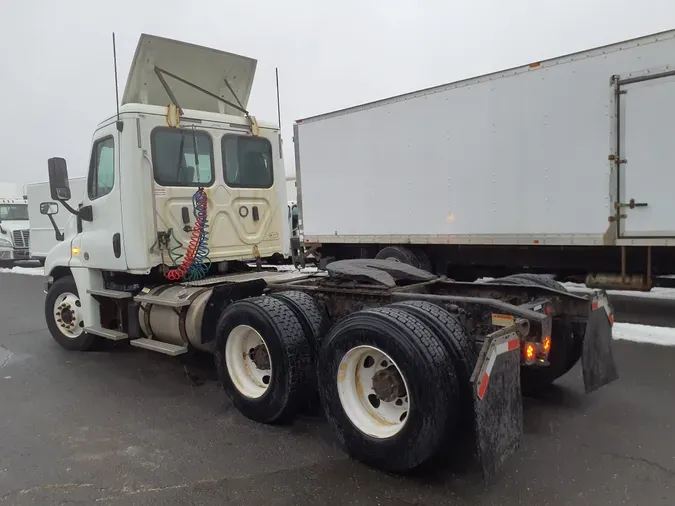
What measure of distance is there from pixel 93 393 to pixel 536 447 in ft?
13.6

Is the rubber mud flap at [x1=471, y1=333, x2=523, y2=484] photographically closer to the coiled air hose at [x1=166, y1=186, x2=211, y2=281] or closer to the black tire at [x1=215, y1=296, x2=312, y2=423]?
the black tire at [x1=215, y1=296, x2=312, y2=423]

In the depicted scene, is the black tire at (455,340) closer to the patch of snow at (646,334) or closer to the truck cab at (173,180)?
the truck cab at (173,180)

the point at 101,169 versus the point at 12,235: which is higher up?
the point at 101,169

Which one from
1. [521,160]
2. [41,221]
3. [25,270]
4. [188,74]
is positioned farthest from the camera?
[25,270]

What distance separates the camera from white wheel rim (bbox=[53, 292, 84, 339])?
22.1 ft

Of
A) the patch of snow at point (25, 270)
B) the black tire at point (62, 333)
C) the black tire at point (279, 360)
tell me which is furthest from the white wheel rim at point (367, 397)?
the patch of snow at point (25, 270)

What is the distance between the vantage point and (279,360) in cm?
421

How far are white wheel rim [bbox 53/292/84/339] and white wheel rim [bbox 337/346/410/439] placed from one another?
435 centimetres

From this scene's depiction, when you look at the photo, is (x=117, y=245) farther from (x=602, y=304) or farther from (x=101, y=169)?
(x=602, y=304)

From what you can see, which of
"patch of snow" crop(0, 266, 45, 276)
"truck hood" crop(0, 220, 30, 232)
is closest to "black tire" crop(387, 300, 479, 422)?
"patch of snow" crop(0, 266, 45, 276)

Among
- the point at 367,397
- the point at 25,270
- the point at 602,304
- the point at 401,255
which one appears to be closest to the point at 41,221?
the point at 25,270

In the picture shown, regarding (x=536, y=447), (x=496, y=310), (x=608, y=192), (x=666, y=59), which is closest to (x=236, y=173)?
(x=496, y=310)

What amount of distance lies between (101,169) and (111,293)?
1391 millimetres

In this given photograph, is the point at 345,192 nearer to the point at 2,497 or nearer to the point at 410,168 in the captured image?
the point at 410,168
